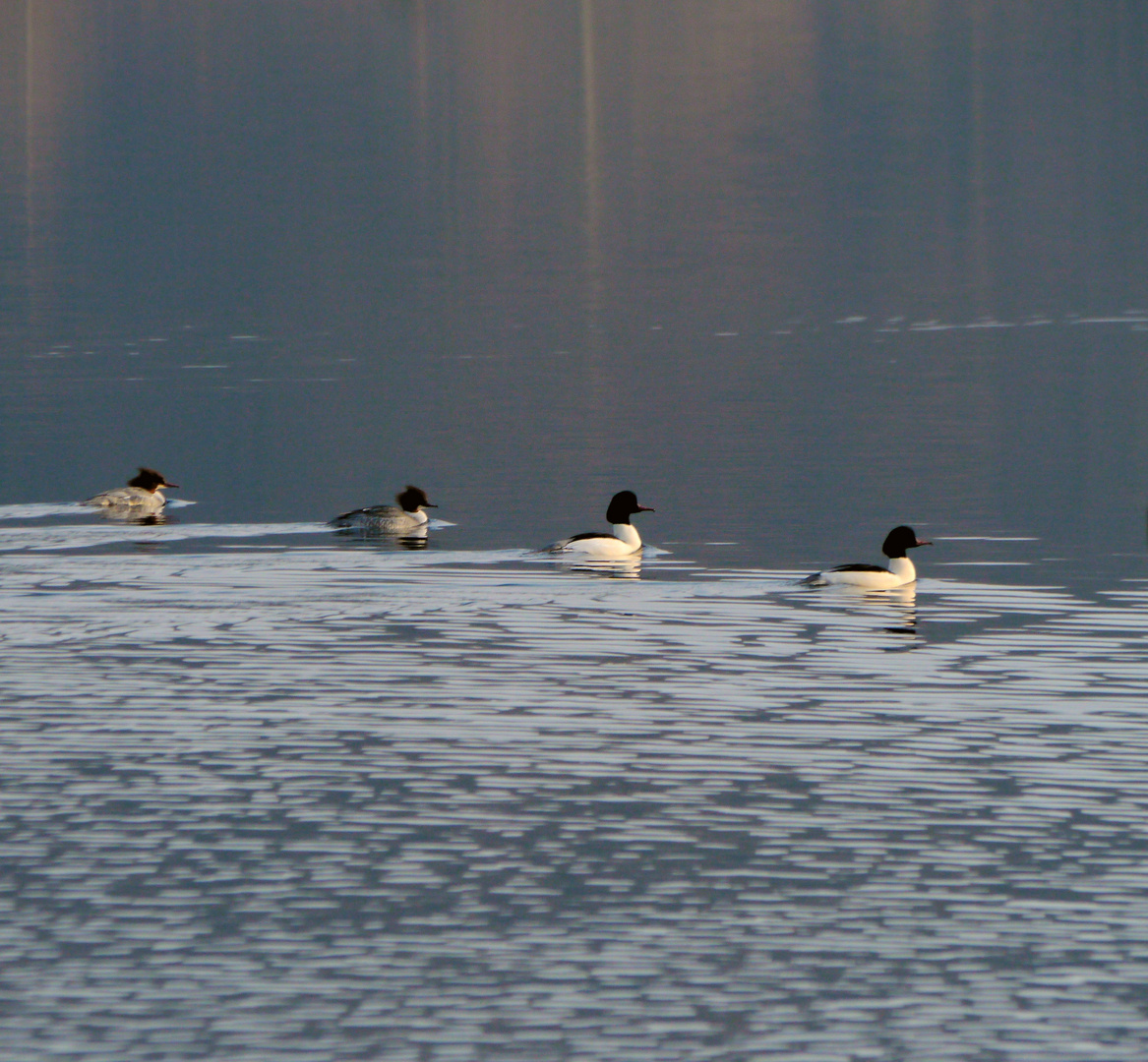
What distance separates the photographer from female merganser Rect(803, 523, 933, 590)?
27.0m

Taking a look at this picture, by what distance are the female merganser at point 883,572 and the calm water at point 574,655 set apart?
38 centimetres

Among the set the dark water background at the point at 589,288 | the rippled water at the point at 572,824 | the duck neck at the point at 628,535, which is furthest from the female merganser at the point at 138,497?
the duck neck at the point at 628,535

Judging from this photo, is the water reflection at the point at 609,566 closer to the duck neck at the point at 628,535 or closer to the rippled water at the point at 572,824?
the duck neck at the point at 628,535

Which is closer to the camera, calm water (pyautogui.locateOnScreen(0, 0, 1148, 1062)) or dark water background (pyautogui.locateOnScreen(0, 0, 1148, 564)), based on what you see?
calm water (pyautogui.locateOnScreen(0, 0, 1148, 1062))

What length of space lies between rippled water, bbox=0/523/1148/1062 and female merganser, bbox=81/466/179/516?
7.54 metres

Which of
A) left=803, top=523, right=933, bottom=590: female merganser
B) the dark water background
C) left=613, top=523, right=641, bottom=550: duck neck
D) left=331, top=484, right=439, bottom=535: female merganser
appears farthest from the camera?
the dark water background

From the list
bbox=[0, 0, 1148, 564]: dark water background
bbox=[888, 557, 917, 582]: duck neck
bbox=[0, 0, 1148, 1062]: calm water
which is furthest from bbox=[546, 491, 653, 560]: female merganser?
bbox=[888, 557, 917, 582]: duck neck

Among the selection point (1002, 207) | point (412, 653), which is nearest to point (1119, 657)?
point (412, 653)

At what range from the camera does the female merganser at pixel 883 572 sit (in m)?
27.0

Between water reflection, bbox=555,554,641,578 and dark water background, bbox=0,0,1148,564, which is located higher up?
dark water background, bbox=0,0,1148,564

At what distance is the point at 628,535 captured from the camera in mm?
30297

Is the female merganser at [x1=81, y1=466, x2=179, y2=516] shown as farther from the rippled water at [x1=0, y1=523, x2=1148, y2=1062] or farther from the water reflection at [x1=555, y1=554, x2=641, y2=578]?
the water reflection at [x1=555, y1=554, x2=641, y2=578]

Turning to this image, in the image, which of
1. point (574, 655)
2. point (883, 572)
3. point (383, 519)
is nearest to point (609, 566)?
point (883, 572)

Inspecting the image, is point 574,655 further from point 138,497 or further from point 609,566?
point 138,497
